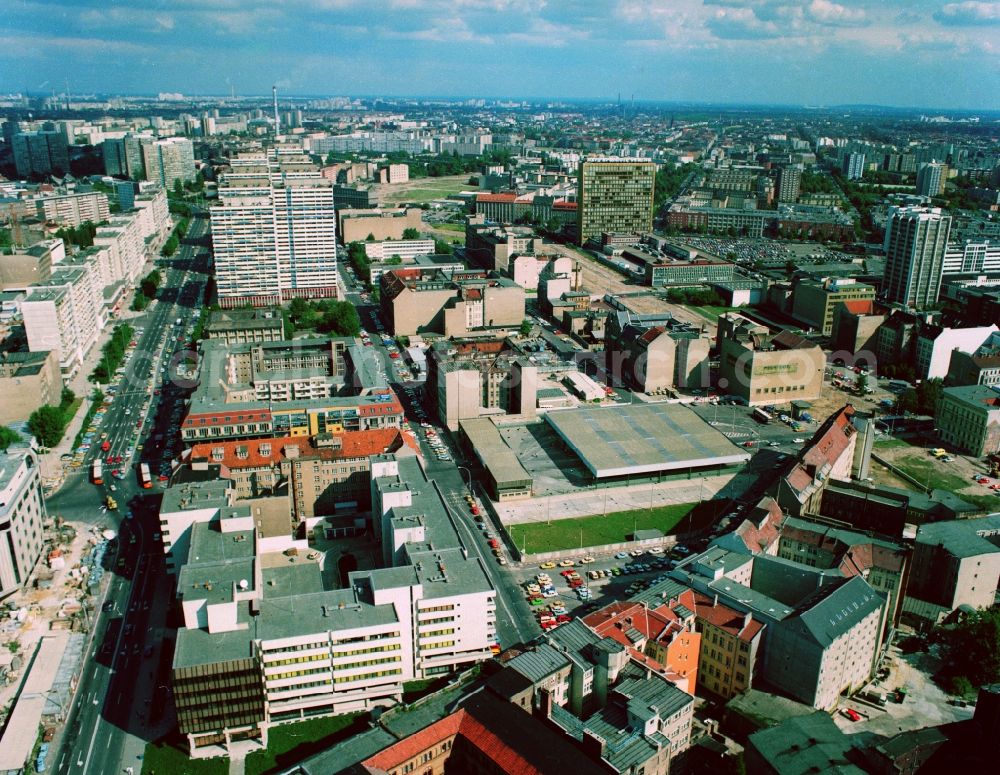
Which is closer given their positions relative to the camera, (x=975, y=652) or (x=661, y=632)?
(x=661, y=632)

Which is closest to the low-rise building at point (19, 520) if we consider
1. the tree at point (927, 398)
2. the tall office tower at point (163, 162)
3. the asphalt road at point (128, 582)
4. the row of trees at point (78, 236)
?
the asphalt road at point (128, 582)

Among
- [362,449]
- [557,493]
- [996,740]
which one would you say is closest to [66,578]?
[362,449]

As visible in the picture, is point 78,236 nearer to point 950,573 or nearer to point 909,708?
point 950,573

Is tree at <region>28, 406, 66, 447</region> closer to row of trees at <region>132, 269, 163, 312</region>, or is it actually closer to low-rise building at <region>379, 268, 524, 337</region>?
low-rise building at <region>379, 268, 524, 337</region>

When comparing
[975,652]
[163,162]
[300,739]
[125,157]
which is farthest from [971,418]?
[125,157]

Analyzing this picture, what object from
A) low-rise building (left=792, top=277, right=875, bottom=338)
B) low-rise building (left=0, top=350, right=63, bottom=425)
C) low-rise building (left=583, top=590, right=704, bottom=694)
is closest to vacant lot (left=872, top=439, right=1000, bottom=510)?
low-rise building (left=583, top=590, right=704, bottom=694)

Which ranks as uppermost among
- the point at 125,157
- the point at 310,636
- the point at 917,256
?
the point at 125,157
